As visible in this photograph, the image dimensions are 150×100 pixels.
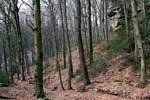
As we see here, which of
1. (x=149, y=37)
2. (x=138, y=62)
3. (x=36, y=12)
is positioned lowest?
(x=138, y=62)

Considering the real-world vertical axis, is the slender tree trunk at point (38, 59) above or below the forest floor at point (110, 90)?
above

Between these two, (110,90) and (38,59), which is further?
(110,90)

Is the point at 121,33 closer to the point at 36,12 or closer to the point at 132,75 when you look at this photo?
the point at 132,75

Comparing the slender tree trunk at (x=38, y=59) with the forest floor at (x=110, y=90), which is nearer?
the slender tree trunk at (x=38, y=59)

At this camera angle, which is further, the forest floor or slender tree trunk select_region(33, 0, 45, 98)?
the forest floor

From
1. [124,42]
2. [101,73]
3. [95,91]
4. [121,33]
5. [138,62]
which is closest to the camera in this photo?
[95,91]

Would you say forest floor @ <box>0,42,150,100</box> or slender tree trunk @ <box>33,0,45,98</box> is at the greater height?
slender tree trunk @ <box>33,0,45,98</box>

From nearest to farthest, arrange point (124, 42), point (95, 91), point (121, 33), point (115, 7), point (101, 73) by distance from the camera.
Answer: point (95, 91) < point (101, 73) < point (124, 42) < point (121, 33) < point (115, 7)

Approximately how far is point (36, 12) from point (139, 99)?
21.3 feet

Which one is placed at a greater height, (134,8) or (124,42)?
(134,8)

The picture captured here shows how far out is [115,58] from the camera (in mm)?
23750

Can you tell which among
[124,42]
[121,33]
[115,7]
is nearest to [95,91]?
[124,42]

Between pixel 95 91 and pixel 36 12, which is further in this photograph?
pixel 95 91

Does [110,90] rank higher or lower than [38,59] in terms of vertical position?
lower
